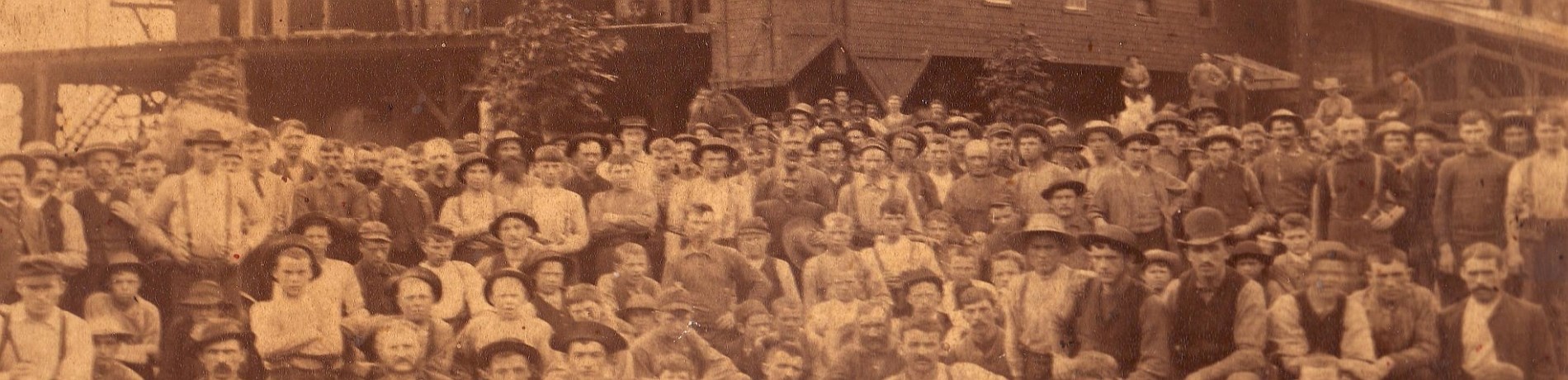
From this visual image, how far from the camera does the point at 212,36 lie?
180 inches

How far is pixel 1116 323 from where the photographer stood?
4.38m

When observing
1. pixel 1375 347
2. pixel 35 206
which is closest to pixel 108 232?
pixel 35 206

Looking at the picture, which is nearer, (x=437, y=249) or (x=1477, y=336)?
(x=1477, y=336)

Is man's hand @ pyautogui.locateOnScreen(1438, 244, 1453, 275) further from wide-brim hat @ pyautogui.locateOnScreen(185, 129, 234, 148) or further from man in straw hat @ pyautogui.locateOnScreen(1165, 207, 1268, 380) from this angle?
wide-brim hat @ pyautogui.locateOnScreen(185, 129, 234, 148)

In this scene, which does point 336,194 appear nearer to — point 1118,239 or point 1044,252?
point 1044,252

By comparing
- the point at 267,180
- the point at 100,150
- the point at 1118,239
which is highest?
the point at 100,150

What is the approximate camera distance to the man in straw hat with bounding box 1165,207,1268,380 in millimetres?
4340

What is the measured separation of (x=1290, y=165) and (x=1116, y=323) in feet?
2.66

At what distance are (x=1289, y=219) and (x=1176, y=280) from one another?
43 cm

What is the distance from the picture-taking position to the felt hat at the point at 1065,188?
4391 millimetres

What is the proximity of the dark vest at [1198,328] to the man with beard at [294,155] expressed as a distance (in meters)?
Answer: 3.13

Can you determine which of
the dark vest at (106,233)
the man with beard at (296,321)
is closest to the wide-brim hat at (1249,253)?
the man with beard at (296,321)

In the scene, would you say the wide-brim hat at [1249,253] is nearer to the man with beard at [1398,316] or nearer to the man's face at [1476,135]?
the man with beard at [1398,316]

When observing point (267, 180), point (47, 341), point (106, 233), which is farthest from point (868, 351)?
point (47, 341)
